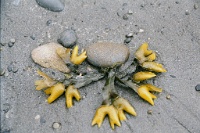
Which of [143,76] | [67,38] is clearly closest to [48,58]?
[67,38]

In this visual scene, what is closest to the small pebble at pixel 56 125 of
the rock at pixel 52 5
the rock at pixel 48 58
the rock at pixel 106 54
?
the rock at pixel 48 58

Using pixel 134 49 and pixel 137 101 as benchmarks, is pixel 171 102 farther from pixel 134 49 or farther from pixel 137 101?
pixel 134 49

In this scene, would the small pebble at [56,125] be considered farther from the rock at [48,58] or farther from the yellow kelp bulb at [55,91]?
the rock at [48,58]

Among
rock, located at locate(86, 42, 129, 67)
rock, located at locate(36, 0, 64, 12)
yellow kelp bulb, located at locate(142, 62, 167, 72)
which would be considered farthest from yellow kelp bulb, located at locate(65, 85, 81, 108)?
rock, located at locate(36, 0, 64, 12)

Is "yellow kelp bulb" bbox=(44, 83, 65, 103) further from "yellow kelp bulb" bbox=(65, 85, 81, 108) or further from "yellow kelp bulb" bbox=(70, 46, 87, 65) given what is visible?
"yellow kelp bulb" bbox=(70, 46, 87, 65)

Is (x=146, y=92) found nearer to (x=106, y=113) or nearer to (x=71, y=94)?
(x=106, y=113)

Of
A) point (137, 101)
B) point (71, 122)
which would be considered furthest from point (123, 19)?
point (71, 122)
